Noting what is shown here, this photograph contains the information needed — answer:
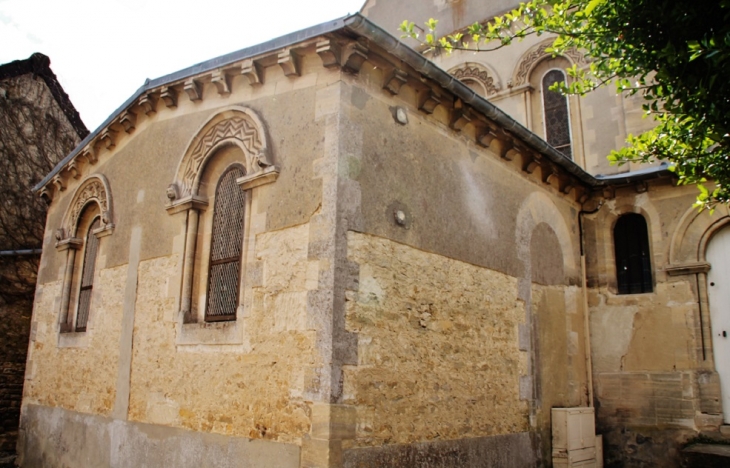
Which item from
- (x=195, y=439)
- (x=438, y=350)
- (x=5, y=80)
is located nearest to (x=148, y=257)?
(x=195, y=439)

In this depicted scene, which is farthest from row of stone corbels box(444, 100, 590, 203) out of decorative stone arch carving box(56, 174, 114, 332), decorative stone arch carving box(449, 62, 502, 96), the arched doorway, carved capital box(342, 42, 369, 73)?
decorative stone arch carving box(56, 174, 114, 332)

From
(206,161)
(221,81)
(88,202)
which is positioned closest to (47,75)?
(88,202)

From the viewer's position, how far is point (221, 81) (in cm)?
721

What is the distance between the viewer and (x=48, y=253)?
36.6ft

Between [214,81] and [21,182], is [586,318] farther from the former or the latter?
[21,182]

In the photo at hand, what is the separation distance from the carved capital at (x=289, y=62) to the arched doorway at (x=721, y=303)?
22.5ft

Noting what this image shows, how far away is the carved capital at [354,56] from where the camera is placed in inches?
247

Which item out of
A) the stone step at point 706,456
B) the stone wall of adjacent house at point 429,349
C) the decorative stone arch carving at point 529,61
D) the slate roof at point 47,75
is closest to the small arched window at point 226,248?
the stone wall of adjacent house at point 429,349

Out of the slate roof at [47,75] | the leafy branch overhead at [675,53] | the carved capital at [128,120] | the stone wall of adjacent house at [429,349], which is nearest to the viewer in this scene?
the leafy branch overhead at [675,53]

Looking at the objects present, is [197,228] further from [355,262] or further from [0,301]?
[0,301]

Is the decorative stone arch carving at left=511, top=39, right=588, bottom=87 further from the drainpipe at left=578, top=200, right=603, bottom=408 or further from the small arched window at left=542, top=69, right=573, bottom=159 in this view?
the drainpipe at left=578, top=200, right=603, bottom=408

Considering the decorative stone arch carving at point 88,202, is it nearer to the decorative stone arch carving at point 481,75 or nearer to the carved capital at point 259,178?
Result: the carved capital at point 259,178

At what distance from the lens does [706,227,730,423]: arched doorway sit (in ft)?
30.1

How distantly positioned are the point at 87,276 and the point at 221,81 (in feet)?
15.1
